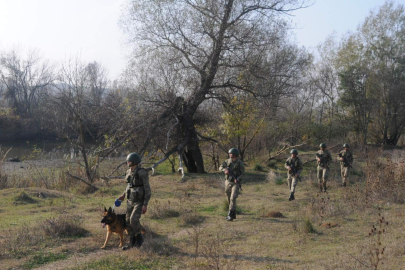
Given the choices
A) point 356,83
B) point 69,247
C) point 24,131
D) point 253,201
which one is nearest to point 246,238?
point 69,247

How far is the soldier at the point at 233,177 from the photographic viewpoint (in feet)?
32.1

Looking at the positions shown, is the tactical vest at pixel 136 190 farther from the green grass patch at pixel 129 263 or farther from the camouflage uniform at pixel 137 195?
the green grass patch at pixel 129 263

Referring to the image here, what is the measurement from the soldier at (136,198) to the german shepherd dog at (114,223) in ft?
0.48

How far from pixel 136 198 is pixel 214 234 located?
209cm

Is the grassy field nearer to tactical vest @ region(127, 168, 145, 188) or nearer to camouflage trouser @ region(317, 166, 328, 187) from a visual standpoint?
camouflage trouser @ region(317, 166, 328, 187)

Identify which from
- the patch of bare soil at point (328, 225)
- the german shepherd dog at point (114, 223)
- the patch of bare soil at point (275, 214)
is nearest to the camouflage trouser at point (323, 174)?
the patch of bare soil at point (275, 214)

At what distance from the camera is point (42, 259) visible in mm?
6586

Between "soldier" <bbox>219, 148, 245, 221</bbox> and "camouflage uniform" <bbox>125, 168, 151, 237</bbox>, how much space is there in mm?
3095

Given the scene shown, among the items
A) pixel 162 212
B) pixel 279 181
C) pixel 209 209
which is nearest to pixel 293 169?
pixel 209 209

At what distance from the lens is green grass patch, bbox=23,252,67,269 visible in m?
6.33

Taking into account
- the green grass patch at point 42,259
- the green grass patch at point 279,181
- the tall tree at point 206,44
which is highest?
the tall tree at point 206,44

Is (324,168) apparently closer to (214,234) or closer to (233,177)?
(233,177)

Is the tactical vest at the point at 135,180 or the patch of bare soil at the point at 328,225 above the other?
the tactical vest at the point at 135,180

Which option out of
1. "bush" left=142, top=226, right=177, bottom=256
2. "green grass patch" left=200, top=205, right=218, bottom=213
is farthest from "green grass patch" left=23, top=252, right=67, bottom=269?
"green grass patch" left=200, top=205, right=218, bottom=213
